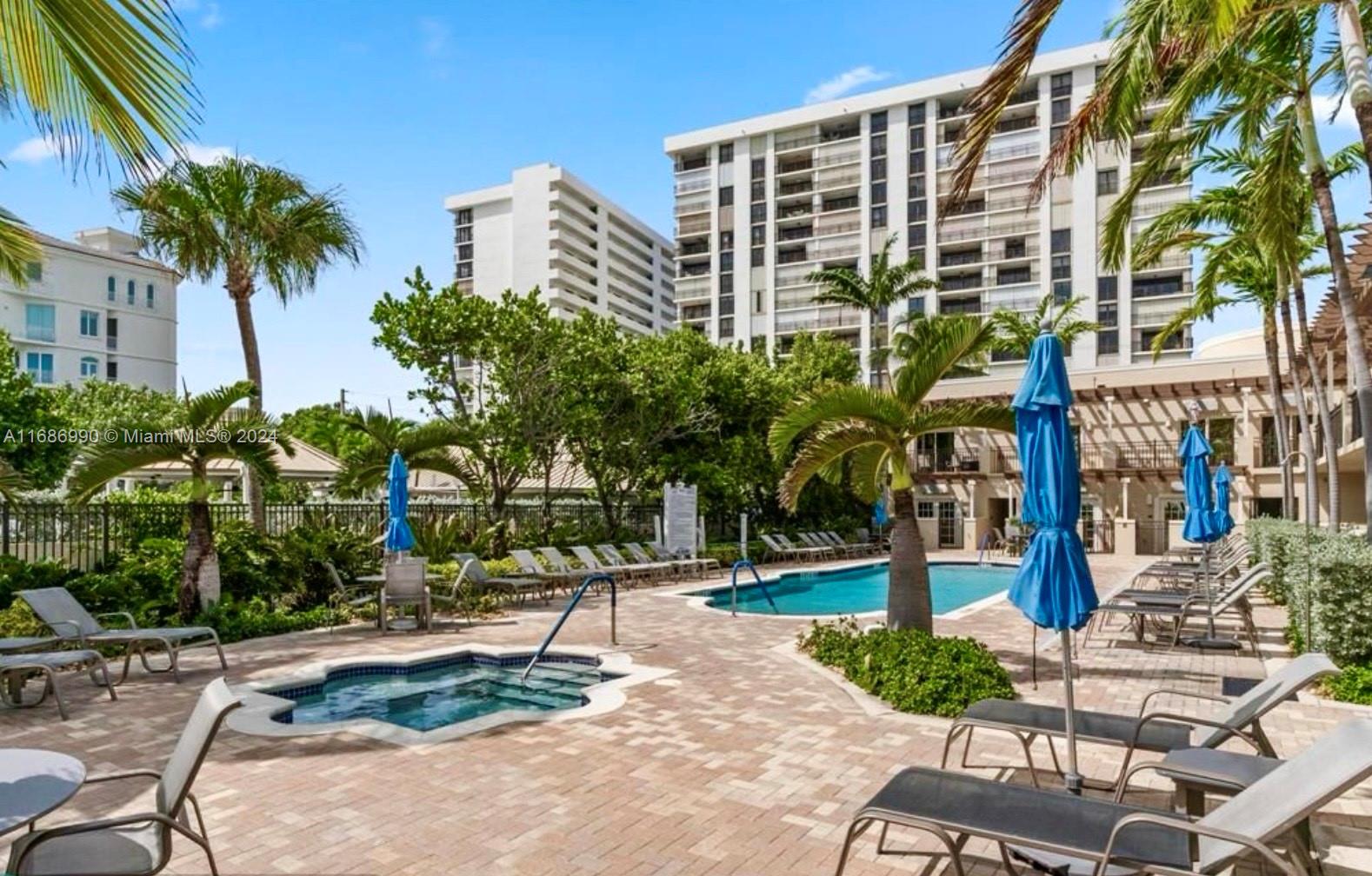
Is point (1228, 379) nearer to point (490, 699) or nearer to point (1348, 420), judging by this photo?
point (1348, 420)

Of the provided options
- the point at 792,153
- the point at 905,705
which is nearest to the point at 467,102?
the point at 905,705

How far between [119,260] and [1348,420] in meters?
68.8

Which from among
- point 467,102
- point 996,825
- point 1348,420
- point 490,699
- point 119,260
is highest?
point 119,260

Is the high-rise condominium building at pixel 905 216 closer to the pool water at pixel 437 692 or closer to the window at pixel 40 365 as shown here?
the window at pixel 40 365

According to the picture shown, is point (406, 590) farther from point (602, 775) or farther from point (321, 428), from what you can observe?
point (321, 428)

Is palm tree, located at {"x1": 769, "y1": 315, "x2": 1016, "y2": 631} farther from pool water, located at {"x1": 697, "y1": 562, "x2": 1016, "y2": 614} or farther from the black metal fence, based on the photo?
the black metal fence

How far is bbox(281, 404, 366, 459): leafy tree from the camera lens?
53.6m

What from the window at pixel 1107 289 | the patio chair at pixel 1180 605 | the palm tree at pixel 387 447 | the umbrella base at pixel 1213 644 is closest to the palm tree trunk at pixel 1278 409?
the patio chair at pixel 1180 605

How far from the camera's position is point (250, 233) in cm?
1661

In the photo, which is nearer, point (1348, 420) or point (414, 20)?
point (414, 20)

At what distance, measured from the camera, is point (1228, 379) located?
32531 mm

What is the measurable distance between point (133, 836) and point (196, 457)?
31.0 feet

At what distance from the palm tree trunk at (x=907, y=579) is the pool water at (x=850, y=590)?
5582 mm

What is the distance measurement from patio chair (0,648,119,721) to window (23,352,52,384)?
59901 mm
